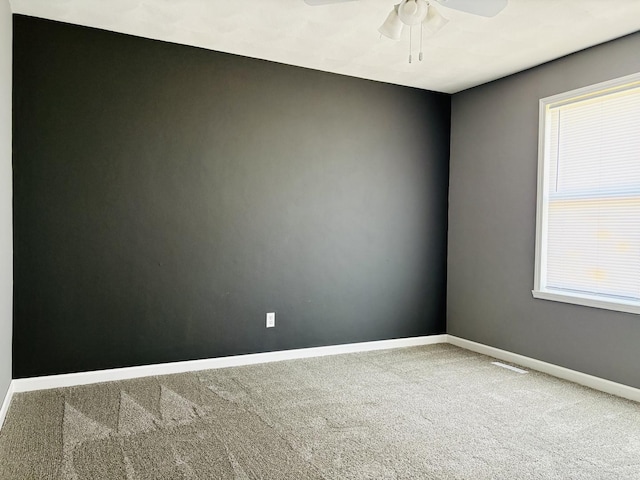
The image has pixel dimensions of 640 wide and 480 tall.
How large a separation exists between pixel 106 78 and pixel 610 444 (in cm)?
384

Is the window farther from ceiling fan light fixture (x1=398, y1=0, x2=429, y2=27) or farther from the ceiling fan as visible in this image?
ceiling fan light fixture (x1=398, y1=0, x2=429, y2=27)

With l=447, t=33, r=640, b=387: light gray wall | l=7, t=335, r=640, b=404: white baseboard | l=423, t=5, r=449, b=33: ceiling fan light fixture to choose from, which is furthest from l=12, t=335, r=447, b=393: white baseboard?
l=423, t=5, r=449, b=33: ceiling fan light fixture

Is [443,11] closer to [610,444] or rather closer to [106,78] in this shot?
[106,78]

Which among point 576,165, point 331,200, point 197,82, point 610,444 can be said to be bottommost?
point 610,444

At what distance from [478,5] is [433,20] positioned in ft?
0.84

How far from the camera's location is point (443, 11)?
2945 mm

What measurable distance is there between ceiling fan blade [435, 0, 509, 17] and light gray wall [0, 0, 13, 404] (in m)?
2.40

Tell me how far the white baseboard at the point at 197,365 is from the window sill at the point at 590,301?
4.09ft

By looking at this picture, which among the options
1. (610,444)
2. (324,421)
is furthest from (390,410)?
(610,444)

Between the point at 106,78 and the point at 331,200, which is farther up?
the point at 106,78

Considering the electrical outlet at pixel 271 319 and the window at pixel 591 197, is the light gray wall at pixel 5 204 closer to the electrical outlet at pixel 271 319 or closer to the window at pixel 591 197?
the electrical outlet at pixel 271 319

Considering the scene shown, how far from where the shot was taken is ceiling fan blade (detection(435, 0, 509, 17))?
7.59 ft

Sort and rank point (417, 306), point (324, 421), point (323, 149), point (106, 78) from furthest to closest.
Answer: point (417, 306) < point (323, 149) < point (106, 78) < point (324, 421)

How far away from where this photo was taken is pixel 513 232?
162 inches
